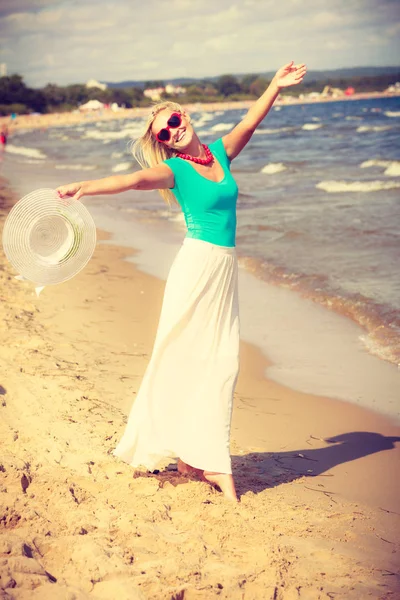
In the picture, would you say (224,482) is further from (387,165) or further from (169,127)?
(387,165)

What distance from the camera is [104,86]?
4783 inches

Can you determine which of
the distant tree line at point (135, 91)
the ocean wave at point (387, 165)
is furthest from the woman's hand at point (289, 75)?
the distant tree line at point (135, 91)

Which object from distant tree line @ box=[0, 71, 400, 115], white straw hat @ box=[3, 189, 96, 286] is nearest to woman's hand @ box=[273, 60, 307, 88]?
white straw hat @ box=[3, 189, 96, 286]

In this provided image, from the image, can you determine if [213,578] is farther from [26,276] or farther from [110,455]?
[26,276]

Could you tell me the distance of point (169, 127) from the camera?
3.59m

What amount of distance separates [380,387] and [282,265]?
169 inches

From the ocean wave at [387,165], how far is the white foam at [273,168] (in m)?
2.43

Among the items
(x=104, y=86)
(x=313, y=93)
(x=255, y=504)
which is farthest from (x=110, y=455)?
(x=104, y=86)

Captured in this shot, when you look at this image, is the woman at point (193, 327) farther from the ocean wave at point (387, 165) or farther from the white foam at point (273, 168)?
→ the white foam at point (273, 168)

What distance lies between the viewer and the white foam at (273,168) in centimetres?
2142

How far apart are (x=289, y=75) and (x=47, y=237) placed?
165 cm

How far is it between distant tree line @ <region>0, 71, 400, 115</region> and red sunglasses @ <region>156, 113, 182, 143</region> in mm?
101429

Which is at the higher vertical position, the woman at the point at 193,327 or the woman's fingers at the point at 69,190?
the woman's fingers at the point at 69,190

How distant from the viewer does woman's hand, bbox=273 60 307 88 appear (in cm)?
400
